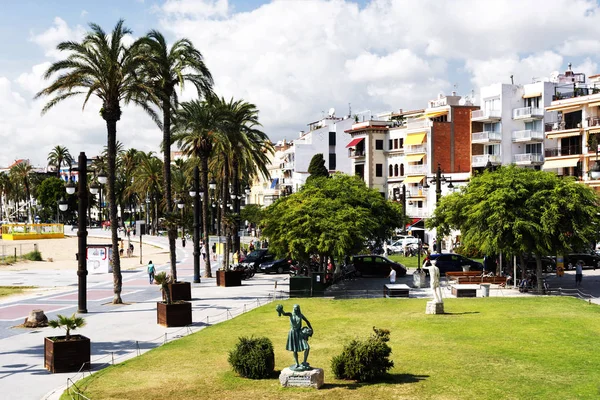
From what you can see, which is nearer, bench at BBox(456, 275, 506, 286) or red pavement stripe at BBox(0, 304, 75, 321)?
red pavement stripe at BBox(0, 304, 75, 321)

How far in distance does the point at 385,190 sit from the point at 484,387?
7734 centimetres

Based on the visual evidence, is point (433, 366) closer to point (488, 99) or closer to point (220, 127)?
point (220, 127)

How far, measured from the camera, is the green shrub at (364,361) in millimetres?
16516

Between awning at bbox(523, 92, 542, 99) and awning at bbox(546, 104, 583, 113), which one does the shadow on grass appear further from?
awning at bbox(523, 92, 542, 99)

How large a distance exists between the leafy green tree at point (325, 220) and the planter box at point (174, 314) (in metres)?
9.81

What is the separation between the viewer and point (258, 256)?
52656 millimetres

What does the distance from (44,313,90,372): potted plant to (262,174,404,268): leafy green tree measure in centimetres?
1727

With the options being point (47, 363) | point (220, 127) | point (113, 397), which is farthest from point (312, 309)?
point (220, 127)

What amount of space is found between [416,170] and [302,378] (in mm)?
70603

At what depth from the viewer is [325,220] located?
119 feet

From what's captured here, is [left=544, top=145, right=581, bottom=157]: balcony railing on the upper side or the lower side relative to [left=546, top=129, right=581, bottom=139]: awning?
lower

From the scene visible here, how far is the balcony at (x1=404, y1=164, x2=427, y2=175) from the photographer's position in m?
83.8

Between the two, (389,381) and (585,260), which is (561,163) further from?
(389,381)

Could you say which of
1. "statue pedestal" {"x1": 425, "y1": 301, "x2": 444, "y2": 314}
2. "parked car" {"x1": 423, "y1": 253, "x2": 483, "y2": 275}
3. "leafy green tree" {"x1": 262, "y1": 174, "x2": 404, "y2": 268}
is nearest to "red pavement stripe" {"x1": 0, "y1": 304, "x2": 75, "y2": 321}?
"leafy green tree" {"x1": 262, "y1": 174, "x2": 404, "y2": 268}
